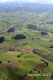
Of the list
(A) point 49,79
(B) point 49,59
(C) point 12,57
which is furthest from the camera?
(B) point 49,59

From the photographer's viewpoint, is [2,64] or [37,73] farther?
[2,64]

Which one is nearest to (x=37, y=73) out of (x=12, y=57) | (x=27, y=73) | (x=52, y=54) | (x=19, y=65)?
(x=27, y=73)

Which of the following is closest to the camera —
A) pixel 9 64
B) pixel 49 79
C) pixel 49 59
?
pixel 49 79

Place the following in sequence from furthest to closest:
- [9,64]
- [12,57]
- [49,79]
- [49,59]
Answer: [49,59]
[12,57]
[9,64]
[49,79]

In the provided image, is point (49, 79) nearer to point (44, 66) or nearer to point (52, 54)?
point (44, 66)

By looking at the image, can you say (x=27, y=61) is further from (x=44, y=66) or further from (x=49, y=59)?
(x=49, y=59)

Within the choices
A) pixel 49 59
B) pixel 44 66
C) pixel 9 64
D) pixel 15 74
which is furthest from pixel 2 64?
pixel 49 59

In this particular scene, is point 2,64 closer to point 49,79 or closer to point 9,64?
point 9,64

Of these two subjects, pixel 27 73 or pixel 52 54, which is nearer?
pixel 27 73
